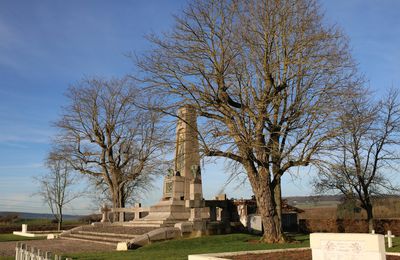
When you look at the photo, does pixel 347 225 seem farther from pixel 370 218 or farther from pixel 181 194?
pixel 181 194

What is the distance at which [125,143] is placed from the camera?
1375 inches

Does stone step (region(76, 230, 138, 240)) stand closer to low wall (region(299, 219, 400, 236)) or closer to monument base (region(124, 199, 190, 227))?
monument base (region(124, 199, 190, 227))

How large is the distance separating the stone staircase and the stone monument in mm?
1388

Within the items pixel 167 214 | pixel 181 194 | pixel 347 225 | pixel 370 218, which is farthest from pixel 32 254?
pixel 347 225

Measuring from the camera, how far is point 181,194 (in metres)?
26.3

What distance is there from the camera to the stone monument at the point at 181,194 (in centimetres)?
2261

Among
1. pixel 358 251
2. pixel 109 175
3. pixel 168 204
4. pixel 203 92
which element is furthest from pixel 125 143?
pixel 358 251

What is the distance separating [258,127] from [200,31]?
16.0ft

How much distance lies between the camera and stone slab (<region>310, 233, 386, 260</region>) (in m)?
8.69

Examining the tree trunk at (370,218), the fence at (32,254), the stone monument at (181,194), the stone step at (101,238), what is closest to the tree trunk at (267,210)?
the stone monument at (181,194)

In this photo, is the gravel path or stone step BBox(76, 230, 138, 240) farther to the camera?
stone step BBox(76, 230, 138, 240)

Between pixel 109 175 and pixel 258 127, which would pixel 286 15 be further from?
pixel 109 175

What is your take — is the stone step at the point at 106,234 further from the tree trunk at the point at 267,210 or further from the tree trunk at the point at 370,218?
the tree trunk at the point at 370,218

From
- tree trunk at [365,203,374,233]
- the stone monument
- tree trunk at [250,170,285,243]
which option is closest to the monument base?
the stone monument
